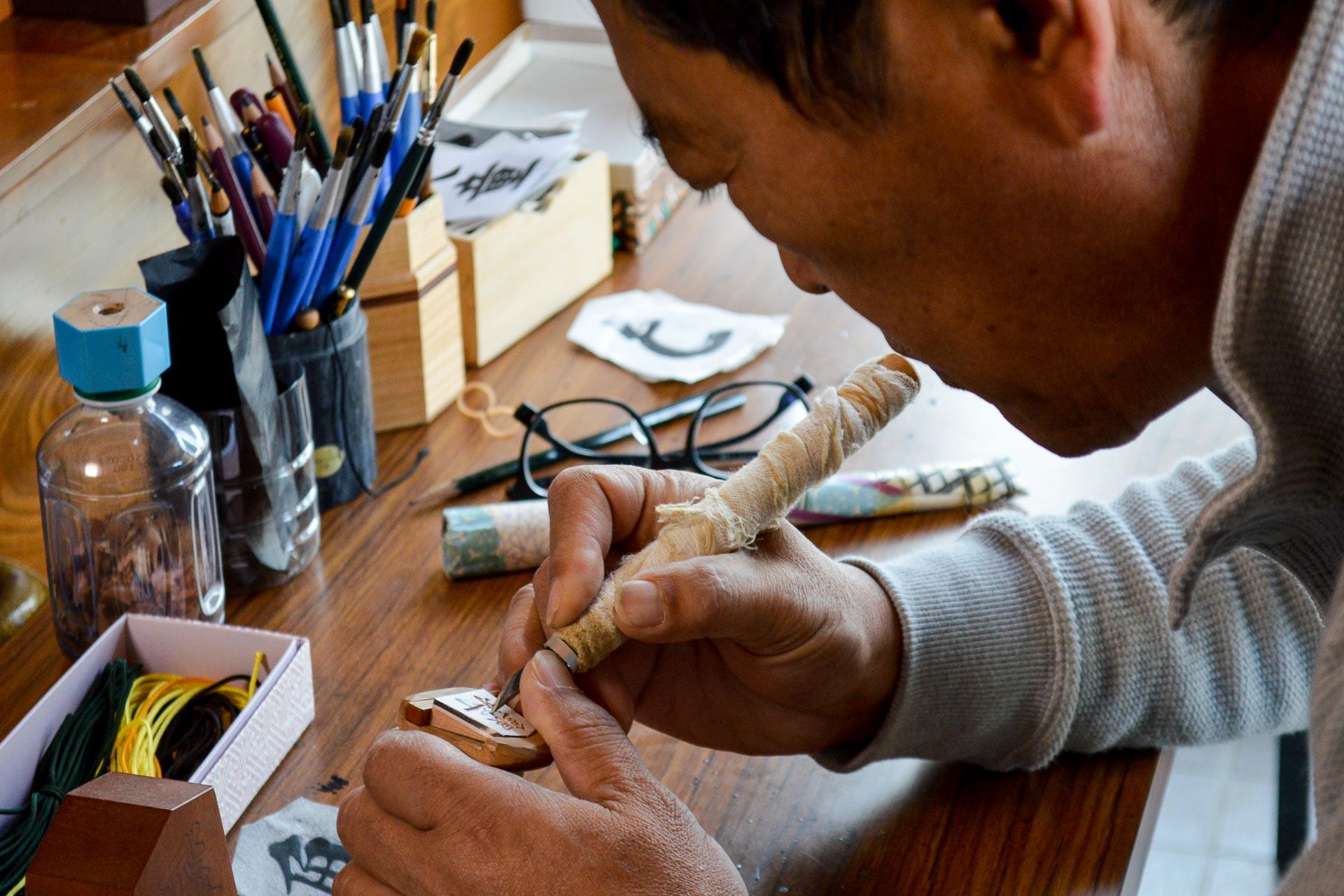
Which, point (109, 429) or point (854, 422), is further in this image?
point (109, 429)

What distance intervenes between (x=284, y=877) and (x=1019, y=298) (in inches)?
20.4

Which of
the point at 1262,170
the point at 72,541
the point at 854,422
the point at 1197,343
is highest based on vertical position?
the point at 1262,170

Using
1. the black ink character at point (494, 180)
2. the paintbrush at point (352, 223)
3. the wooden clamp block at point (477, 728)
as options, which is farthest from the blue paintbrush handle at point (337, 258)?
the wooden clamp block at point (477, 728)

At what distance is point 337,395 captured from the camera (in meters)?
1.09

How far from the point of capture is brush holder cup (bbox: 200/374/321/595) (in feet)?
3.21

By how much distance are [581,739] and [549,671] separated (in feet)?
0.17

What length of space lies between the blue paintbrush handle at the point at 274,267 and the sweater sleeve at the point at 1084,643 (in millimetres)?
480

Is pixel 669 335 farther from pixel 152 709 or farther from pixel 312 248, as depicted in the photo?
pixel 152 709

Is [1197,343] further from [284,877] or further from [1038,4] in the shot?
[284,877]

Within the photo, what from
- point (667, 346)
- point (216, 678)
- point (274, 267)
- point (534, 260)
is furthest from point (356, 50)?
point (216, 678)

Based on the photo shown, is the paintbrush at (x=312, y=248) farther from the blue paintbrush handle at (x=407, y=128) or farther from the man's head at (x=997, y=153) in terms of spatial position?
the man's head at (x=997, y=153)

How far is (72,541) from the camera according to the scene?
92 centimetres

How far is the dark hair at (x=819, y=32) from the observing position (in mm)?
544

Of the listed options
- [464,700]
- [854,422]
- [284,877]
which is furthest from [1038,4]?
[284,877]
